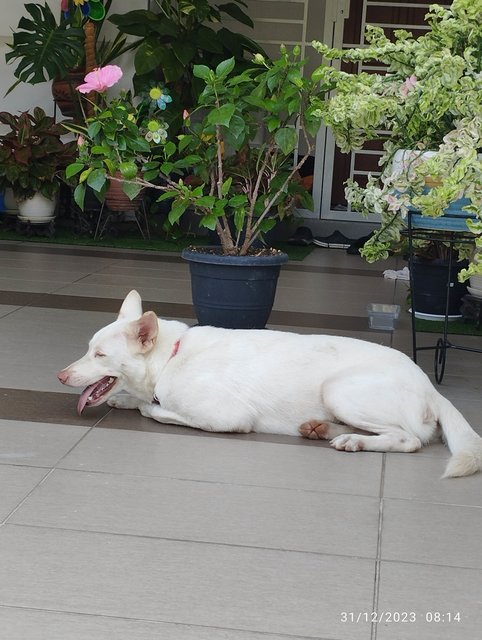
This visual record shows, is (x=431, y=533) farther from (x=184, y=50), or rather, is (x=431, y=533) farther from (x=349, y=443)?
(x=184, y=50)

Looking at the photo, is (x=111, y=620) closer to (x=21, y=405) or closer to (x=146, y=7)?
(x=21, y=405)

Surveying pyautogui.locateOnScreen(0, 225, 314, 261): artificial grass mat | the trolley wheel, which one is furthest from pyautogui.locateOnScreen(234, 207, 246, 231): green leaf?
pyautogui.locateOnScreen(0, 225, 314, 261): artificial grass mat

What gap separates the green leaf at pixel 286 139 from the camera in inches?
191

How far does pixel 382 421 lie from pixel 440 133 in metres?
1.57

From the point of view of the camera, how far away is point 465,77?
4297mm

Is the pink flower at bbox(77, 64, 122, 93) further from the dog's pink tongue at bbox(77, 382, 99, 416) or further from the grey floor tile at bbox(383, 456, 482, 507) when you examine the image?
the grey floor tile at bbox(383, 456, 482, 507)

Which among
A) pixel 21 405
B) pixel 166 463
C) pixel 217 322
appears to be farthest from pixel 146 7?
pixel 166 463

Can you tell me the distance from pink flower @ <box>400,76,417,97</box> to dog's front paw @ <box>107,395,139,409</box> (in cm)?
178

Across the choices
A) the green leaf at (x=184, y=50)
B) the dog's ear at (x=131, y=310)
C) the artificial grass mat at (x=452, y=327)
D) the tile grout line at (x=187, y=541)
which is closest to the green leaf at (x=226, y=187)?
the dog's ear at (x=131, y=310)

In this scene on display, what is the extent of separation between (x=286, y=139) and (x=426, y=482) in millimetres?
2069

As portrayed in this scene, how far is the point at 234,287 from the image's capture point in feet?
16.3

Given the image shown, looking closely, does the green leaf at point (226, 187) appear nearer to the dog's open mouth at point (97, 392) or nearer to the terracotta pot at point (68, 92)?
the dog's open mouth at point (97, 392)

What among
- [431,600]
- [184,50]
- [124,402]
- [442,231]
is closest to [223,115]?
[442,231]

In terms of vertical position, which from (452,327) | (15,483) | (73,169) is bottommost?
(452,327)
